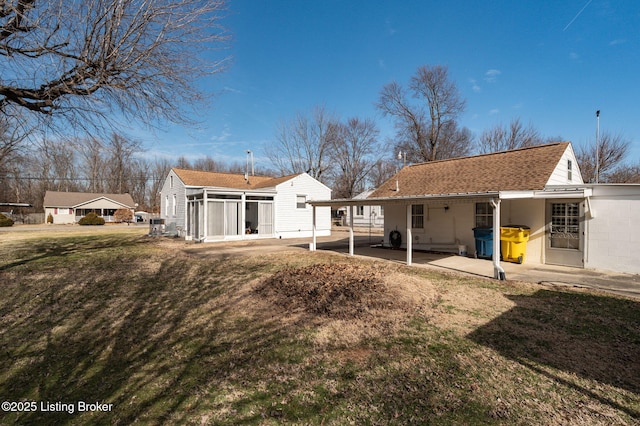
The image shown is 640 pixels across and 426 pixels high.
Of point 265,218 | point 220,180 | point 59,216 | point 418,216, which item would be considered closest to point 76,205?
point 59,216

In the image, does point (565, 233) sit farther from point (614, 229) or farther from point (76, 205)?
point (76, 205)

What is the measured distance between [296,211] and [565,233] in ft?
48.4

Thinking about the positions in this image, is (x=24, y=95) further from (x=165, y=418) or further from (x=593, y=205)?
(x=593, y=205)

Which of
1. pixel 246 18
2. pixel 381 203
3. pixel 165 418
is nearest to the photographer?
pixel 165 418

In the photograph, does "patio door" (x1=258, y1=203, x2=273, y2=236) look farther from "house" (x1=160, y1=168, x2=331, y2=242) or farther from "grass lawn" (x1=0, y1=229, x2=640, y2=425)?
"grass lawn" (x1=0, y1=229, x2=640, y2=425)

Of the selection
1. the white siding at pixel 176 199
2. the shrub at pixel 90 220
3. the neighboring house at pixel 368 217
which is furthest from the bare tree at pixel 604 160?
the shrub at pixel 90 220

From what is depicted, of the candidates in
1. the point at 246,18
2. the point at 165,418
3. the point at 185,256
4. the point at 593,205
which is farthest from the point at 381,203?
the point at 165,418

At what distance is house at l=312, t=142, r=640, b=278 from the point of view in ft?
27.9

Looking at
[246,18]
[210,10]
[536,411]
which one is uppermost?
[246,18]

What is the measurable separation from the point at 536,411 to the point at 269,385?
8.56ft

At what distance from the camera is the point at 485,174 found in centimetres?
1207

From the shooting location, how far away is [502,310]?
5680 mm

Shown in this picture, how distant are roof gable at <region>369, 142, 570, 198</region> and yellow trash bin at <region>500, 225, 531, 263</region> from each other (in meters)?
1.34

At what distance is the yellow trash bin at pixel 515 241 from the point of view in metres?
10.0
